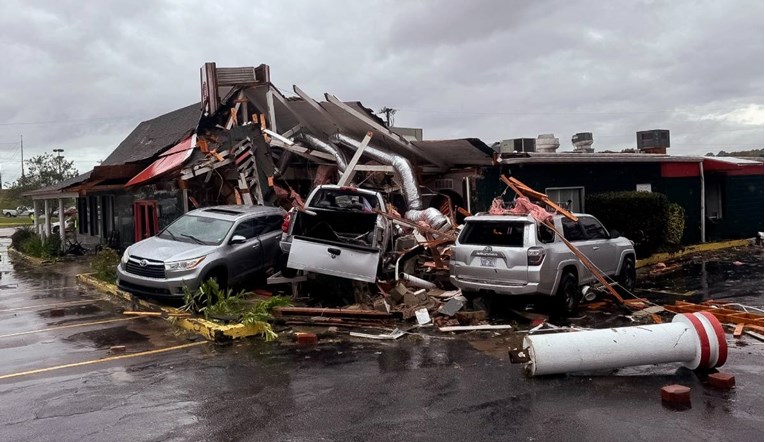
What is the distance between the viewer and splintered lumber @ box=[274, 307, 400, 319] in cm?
1041

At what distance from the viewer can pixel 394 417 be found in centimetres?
595

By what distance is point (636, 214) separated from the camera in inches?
697

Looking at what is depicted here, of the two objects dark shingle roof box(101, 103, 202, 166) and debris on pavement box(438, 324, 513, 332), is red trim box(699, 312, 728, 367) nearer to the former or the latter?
debris on pavement box(438, 324, 513, 332)

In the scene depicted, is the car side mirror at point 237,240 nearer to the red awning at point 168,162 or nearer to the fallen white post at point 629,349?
the red awning at point 168,162

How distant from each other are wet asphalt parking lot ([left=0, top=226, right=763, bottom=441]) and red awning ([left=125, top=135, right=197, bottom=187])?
26.0 feet

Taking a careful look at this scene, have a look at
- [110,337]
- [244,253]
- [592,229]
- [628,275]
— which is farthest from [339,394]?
[628,275]

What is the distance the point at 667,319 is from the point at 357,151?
8030 millimetres

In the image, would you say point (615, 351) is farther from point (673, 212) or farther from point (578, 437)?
point (673, 212)

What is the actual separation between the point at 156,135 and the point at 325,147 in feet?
40.7

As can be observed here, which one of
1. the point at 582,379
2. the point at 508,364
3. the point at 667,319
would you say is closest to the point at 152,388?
the point at 508,364

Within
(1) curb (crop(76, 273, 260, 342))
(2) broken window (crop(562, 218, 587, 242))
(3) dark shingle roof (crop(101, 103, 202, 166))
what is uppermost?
(3) dark shingle roof (crop(101, 103, 202, 166))

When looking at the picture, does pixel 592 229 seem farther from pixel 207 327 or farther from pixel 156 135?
pixel 156 135

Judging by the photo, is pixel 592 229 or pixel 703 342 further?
pixel 592 229

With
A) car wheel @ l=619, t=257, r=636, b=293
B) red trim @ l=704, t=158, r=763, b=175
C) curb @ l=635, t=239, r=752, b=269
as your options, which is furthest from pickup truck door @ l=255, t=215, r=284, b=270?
red trim @ l=704, t=158, r=763, b=175
